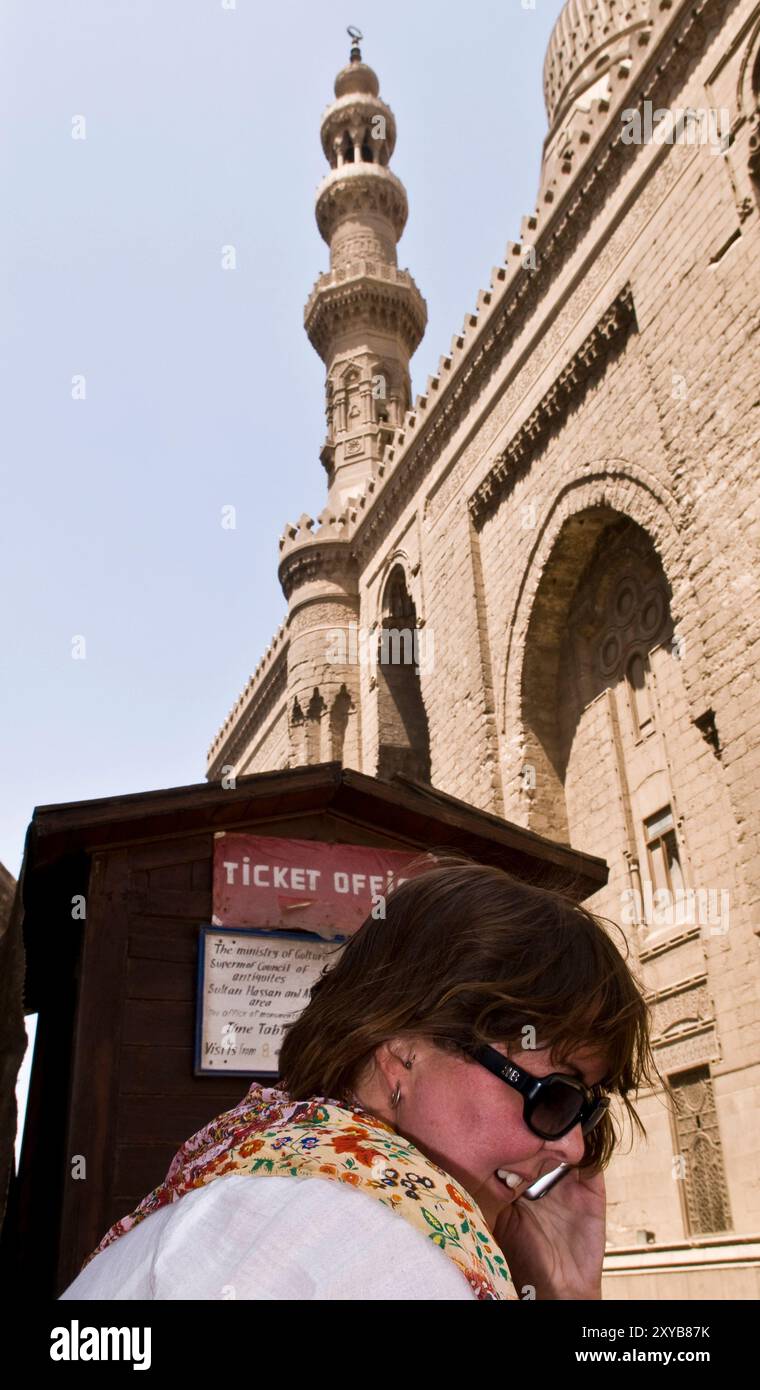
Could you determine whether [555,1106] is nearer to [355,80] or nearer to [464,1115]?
[464,1115]

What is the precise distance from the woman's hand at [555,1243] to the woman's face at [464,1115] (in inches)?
5.2

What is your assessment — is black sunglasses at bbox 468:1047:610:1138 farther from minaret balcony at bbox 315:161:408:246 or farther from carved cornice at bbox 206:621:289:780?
minaret balcony at bbox 315:161:408:246

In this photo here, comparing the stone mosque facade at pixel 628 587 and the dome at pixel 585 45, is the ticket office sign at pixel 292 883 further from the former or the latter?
the dome at pixel 585 45

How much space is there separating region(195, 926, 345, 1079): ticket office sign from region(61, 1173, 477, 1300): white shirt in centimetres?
450

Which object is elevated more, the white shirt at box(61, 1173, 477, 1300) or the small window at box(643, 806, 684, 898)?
the small window at box(643, 806, 684, 898)

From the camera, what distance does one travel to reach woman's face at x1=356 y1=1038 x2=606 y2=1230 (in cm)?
147

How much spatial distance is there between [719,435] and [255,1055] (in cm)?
871

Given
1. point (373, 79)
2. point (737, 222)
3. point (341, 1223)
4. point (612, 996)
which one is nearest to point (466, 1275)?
point (341, 1223)

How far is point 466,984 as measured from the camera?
58.6 inches

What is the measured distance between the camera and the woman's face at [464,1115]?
1.47 meters

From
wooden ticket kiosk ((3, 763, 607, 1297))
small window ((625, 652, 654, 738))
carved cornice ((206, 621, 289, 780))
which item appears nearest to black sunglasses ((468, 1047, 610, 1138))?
wooden ticket kiosk ((3, 763, 607, 1297))
